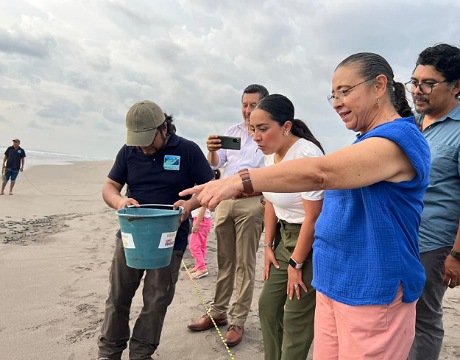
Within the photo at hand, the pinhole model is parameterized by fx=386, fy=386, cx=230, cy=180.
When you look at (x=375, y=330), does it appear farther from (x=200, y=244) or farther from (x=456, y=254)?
(x=200, y=244)

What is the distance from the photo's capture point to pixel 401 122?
1485mm

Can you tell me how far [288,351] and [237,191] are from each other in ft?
4.67

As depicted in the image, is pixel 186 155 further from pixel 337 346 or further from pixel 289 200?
pixel 337 346

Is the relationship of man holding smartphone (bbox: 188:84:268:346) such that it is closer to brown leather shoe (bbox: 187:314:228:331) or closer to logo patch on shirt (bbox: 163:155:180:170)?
brown leather shoe (bbox: 187:314:228:331)

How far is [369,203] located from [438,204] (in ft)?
3.78

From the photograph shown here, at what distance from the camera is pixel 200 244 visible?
17.7 feet

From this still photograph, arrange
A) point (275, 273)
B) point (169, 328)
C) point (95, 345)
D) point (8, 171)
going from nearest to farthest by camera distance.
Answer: point (275, 273) → point (95, 345) → point (169, 328) → point (8, 171)

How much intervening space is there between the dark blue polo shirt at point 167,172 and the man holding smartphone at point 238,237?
0.62 meters

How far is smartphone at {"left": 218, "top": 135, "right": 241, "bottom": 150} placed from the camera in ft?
11.8

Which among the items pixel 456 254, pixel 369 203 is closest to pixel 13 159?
pixel 456 254

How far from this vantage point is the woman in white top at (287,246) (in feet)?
7.79

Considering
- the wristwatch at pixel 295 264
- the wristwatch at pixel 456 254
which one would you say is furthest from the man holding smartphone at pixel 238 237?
the wristwatch at pixel 456 254

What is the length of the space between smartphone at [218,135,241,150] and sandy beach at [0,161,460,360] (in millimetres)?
1774

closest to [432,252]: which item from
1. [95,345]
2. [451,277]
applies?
[451,277]
